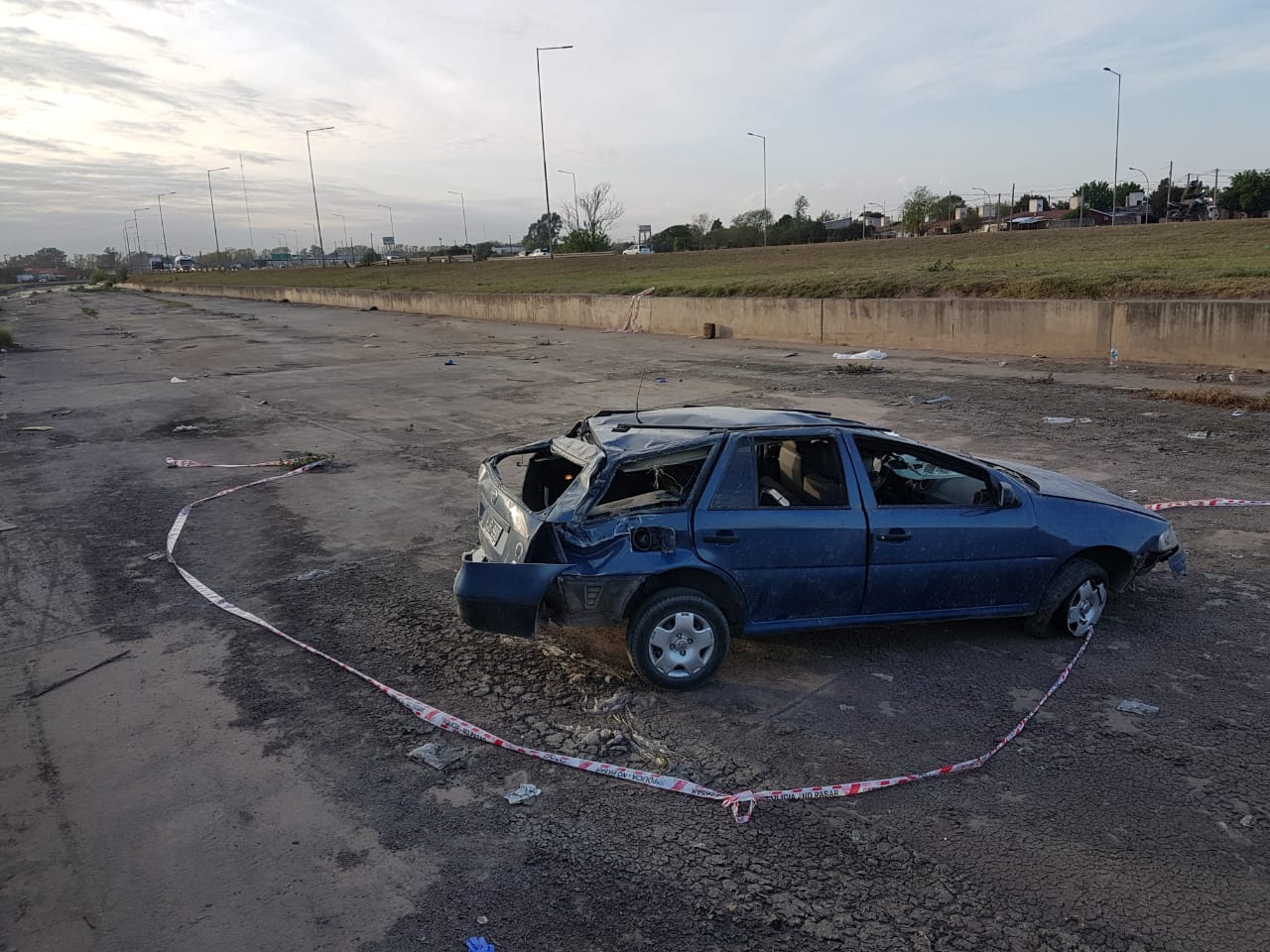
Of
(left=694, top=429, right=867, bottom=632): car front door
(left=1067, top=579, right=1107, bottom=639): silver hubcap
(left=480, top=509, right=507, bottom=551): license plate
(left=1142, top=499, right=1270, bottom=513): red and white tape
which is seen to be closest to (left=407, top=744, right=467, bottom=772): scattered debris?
(left=480, top=509, right=507, bottom=551): license plate

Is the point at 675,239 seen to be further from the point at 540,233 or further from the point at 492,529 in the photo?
the point at 492,529

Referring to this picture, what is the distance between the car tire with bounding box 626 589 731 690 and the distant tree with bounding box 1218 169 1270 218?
5533 cm

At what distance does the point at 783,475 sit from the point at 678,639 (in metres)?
1.29

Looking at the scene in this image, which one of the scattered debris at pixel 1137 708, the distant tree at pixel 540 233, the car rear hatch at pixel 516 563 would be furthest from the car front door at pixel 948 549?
the distant tree at pixel 540 233

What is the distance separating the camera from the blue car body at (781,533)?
4941mm

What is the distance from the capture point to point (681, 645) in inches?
198

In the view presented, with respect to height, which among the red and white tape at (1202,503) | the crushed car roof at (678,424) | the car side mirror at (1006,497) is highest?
the crushed car roof at (678,424)

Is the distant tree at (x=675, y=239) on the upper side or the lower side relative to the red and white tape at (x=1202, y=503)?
upper

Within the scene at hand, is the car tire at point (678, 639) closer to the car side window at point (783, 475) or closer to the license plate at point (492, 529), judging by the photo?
the car side window at point (783, 475)

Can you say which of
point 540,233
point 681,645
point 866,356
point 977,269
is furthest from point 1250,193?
point 540,233

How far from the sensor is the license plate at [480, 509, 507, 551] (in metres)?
5.43

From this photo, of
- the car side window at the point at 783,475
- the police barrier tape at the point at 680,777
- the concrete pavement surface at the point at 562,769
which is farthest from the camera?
the car side window at the point at 783,475

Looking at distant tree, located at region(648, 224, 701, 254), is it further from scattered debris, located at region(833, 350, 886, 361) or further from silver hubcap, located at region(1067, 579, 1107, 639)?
silver hubcap, located at region(1067, 579, 1107, 639)

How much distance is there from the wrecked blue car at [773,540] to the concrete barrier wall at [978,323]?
13105 millimetres
